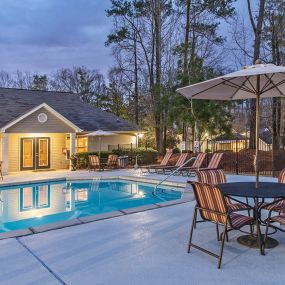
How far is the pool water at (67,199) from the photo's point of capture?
865 centimetres

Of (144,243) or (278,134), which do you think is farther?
(278,134)

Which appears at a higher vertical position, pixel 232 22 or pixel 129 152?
pixel 232 22

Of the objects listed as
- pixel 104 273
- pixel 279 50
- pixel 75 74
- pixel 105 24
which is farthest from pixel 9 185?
pixel 75 74

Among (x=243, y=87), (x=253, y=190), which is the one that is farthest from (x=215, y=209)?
(x=243, y=87)

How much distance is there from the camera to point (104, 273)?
3918 mm

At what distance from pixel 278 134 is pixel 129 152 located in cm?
982

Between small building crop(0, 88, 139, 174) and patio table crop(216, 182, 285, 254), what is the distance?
1308 centimetres

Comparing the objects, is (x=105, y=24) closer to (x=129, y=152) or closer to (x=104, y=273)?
(x=129, y=152)

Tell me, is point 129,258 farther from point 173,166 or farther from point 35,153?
point 35,153

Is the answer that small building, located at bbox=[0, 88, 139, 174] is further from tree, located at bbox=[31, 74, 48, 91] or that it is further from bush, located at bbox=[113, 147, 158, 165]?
tree, located at bbox=[31, 74, 48, 91]

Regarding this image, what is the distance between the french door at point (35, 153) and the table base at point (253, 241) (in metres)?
14.3

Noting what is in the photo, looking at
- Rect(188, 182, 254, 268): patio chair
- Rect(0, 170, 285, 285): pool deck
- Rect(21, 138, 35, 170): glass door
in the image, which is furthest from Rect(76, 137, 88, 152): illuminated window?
Rect(188, 182, 254, 268): patio chair

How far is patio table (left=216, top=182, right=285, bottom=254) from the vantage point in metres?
4.54

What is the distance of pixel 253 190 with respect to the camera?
4.93m
